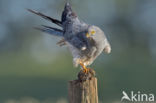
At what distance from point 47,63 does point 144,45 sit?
434 cm

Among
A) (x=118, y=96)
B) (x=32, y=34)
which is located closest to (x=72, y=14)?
(x=118, y=96)

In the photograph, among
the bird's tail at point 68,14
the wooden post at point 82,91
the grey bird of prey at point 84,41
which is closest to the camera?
the wooden post at point 82,91

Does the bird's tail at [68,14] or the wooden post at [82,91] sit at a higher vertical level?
the bird's tail at [68,14]

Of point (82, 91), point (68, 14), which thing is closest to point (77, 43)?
point (68, 14)

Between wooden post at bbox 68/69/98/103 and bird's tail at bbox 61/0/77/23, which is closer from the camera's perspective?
wooden post at bbox 68/69/98/103

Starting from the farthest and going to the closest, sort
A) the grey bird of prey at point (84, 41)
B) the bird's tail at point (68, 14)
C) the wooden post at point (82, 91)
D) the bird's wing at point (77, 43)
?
the bird's tail at point (68, 14), the bird's wing at point (77, 43), the grey bird of prey at point (84, 41), the wooden post at point (82, 91)

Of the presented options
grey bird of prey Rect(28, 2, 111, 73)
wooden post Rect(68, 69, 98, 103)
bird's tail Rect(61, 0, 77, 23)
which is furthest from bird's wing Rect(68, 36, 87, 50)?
wooden post Rect(68, 69, 98, 103)

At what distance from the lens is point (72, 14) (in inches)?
294

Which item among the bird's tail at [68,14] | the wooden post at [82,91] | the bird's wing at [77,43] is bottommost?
the wooden post at [82,91]

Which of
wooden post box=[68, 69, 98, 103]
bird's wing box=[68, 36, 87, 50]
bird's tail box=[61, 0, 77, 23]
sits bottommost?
wooden post box=[68, 69, 98, 103]

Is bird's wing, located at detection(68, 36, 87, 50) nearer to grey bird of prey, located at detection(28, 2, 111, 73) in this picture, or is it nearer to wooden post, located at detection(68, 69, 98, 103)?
grey bird of prey, located at detection(28, 2, 111, 73)

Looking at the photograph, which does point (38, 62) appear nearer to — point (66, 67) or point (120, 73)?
point (66, 67)

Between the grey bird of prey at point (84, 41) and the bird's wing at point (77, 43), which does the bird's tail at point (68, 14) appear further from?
the bird's wing at point (77, 43)

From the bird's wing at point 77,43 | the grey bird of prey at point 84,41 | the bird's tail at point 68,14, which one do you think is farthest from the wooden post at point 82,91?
the bird's tail at point 68,14
